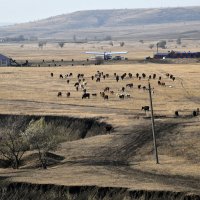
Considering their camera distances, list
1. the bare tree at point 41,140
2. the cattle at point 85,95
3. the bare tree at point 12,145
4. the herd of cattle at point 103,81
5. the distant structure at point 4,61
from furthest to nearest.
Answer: the distant structure at point 4,61
the herd of cattle at point 103,81
the cattle at point 85,95
the bare tree at point 12,145
the bare tree at point 41,140

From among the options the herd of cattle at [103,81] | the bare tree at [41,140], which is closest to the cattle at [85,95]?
the herd of cattle at [103,81]

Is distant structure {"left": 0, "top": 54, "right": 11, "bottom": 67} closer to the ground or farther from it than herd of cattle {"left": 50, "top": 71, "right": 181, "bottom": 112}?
closer to the ground

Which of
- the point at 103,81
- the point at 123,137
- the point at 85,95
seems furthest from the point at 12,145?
the point at 103,81

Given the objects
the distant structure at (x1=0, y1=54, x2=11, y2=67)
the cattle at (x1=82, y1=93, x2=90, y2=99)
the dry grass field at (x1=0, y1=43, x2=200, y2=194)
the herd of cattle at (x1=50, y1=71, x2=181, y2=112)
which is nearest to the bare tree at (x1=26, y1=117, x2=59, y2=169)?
the dry grass field at (x1=0, y1=43, x2=200, y2=194)

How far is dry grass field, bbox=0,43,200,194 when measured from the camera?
1655 inches

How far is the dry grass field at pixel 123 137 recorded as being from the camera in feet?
138

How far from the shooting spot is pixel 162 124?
58.3 meters

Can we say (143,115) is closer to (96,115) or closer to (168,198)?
(96,115)

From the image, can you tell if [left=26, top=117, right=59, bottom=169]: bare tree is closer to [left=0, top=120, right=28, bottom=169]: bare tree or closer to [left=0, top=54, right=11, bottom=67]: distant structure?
[left=0, top=120, right=28, bottom=169]: bare tree

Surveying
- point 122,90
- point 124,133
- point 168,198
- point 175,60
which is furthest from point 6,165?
point 175,60

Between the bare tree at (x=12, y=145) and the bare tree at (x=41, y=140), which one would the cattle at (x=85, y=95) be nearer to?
the bare tree at (x=12, y=145)

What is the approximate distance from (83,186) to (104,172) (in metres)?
4.39

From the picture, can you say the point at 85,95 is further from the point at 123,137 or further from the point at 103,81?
the point at 123,137

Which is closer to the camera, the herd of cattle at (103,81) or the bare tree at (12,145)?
the bare tree at (12,145)
